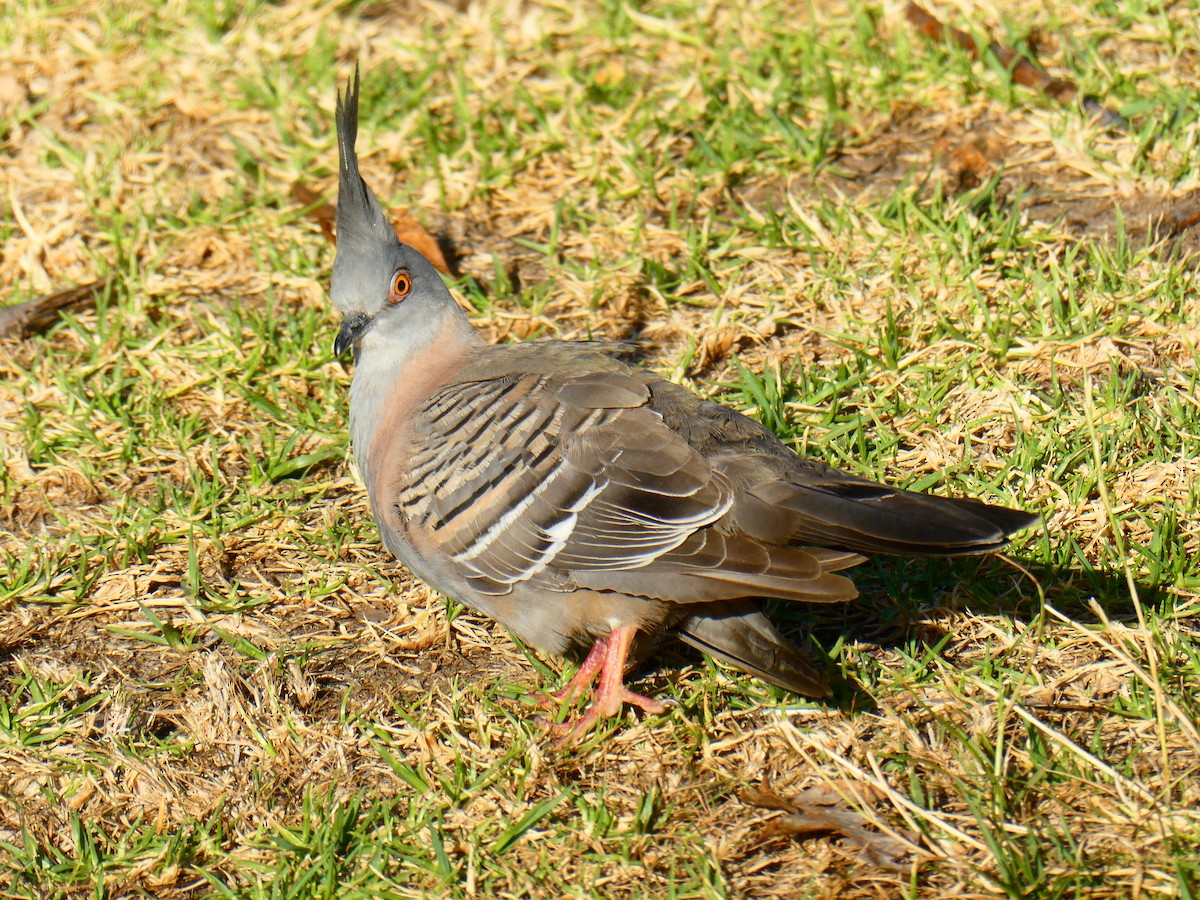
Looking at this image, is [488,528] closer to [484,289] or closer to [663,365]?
[663,365]

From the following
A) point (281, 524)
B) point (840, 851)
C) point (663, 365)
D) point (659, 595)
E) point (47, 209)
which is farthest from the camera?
point (47, 209)

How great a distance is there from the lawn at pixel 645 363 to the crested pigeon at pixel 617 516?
24 centimetres

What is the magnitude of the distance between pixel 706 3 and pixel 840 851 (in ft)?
16.4

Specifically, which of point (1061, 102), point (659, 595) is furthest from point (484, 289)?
point (1061, 102)

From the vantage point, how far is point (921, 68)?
6.10 meters

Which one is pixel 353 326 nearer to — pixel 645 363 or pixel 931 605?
pixel 645 363

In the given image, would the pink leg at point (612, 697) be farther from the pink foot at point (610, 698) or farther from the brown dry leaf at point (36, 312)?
the brown dry leaf at point (36, 312)

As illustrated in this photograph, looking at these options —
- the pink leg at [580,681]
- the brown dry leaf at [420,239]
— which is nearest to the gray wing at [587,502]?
the pink leg at [580,681]

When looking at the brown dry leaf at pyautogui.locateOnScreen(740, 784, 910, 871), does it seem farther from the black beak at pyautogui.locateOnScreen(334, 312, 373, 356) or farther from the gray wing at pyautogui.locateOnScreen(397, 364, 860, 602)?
the black beak at pyautogui.locateOnScreen(334, 312, 373, 356)

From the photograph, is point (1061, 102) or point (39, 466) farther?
point (1061, 102)

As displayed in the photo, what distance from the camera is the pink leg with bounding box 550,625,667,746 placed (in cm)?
369

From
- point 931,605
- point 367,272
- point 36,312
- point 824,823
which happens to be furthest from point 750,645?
point 36,312

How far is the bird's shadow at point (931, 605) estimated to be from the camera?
3.82 metres

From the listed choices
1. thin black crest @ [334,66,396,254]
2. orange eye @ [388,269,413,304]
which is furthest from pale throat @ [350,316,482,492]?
thin black crest @ [334,66,396,254]
